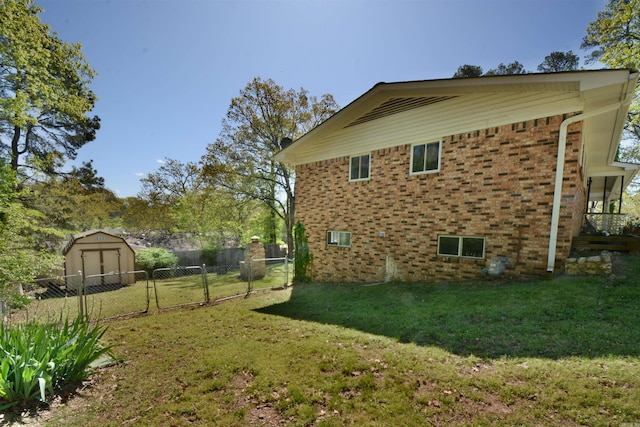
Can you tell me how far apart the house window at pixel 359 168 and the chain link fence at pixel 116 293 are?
4.27 metres

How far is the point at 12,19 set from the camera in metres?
10.4

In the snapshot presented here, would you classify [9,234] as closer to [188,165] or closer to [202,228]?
[202,228]

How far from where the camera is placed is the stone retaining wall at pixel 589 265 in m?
5.79

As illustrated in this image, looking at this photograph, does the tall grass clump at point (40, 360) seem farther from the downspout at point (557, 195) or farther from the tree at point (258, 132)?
the tree at point (258, 132)

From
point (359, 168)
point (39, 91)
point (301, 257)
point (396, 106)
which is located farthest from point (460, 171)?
point (39, 91)

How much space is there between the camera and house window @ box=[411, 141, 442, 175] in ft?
26.1

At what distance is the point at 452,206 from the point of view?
7559 mm

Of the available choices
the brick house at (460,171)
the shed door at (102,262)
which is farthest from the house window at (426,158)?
the shed door at (102,262)

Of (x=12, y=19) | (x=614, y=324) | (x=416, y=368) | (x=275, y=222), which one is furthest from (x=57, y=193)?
(x=614, y=324)

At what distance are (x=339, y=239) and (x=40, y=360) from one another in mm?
8351

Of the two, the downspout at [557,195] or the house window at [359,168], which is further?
the house window at [359,168]

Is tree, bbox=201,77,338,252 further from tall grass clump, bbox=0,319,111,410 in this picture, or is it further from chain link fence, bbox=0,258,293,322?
tall grass clump, bbox=0,319,111,410

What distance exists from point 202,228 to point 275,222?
22.0 ft

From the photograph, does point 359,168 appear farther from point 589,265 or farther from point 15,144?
point 15,144
